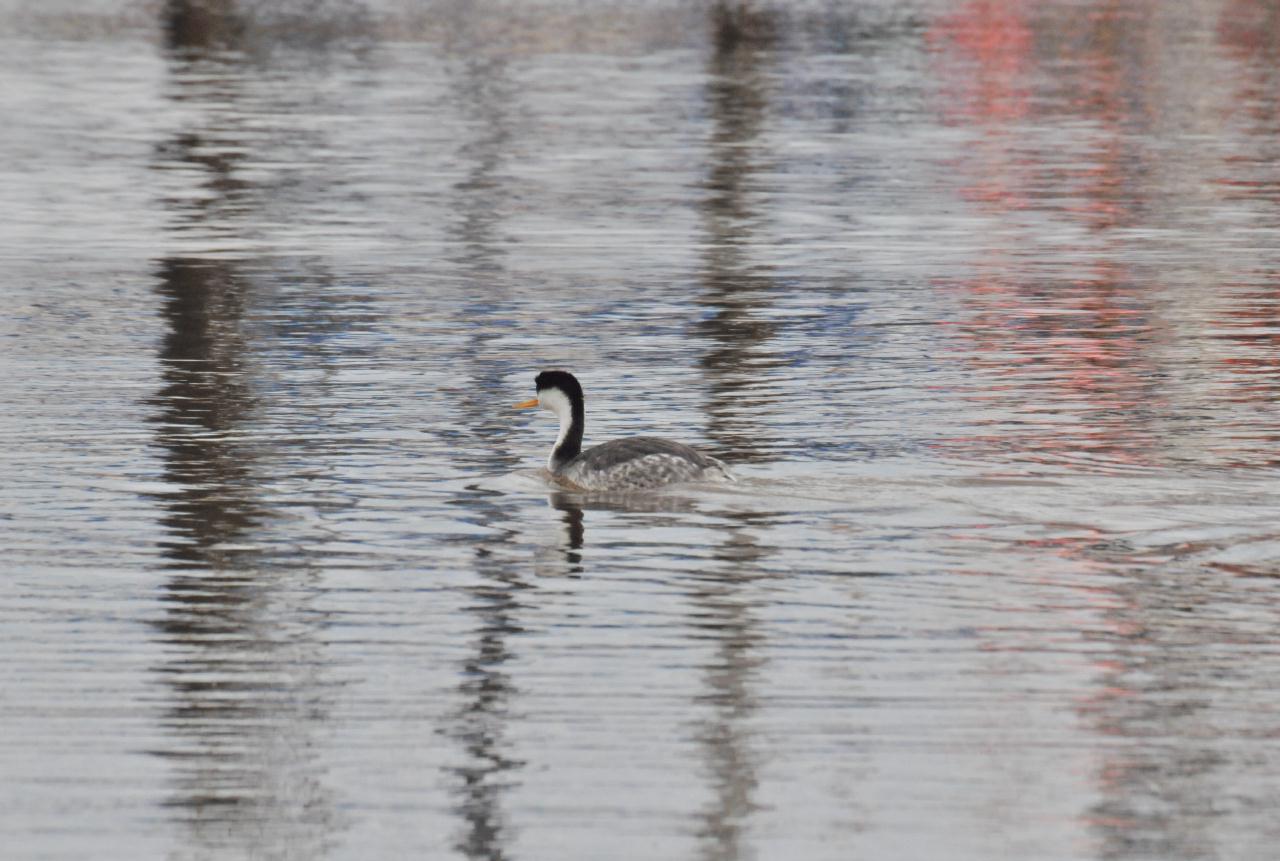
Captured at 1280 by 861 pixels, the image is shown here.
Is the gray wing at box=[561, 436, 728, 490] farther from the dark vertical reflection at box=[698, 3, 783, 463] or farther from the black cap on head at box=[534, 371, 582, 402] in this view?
the dark vertical reflection at box=[698, 3, 783, 463]

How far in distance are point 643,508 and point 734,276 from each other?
37.1ft

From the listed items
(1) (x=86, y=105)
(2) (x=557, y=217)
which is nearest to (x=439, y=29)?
(1) (x=86, y=105)

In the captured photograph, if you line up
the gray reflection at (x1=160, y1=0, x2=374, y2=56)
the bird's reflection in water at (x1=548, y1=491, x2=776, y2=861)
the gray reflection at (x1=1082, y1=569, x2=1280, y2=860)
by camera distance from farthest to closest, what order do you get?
the gray reflection at (x1=160, y1=0, x2=374, y2=56) < the bird's reflection in water at (x1=548, y1=491, x2=776, y2=861) < the gray reflection at (x1=1082, y1=569, x2=1280, y2=860)

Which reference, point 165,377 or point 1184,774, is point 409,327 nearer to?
point 165,377

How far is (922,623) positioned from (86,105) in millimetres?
35862

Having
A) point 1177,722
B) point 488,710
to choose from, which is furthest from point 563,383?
point 1177,722

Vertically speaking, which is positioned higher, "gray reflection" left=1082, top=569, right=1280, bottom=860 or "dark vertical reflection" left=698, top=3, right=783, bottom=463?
"gray reflection" left=1082, top=569, right=1280, bottom=860

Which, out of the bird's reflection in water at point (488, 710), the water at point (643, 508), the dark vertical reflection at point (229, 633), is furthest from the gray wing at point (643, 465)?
the dark vertical reflection at point (229, 633)

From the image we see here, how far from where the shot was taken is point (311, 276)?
2678 centimetres

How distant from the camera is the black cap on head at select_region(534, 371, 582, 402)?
55.3 ft

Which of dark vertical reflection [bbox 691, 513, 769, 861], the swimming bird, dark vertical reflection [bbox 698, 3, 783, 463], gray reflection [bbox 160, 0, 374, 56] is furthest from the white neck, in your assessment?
gray reflection [bbox 160, 0, 374, 56]

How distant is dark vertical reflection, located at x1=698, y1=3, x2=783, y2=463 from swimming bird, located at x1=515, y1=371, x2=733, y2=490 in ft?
3.22

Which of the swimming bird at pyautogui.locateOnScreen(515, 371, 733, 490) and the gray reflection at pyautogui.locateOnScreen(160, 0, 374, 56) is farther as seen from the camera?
the gray reflection at pyautogui.locateOnScreen(160, 0, 374, 56)

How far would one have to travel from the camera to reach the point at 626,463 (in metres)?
16.0
